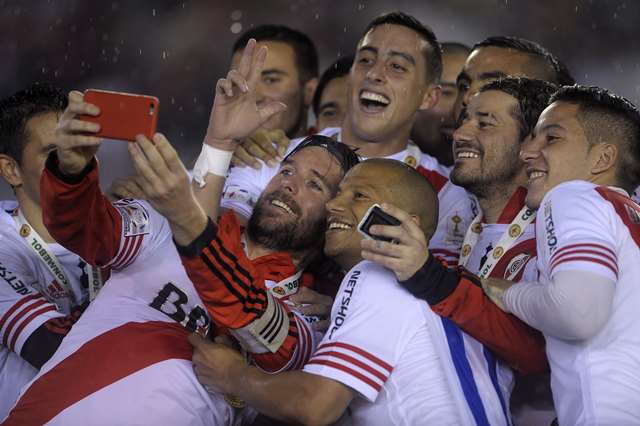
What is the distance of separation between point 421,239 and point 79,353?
3.92 feet

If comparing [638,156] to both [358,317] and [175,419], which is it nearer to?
[358,317]

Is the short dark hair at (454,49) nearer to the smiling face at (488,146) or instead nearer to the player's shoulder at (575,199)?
the smiling face at (488,146)

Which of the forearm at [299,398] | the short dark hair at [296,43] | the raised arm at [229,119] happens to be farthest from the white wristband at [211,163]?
the short dark hair at [296,43]

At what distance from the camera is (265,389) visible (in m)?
2.89

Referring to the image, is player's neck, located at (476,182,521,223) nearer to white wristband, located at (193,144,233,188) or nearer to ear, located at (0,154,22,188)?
white wristband, located at (193,144,233,188)

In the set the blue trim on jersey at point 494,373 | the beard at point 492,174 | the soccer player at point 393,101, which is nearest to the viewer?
the blue trim on jersey at point 494,373

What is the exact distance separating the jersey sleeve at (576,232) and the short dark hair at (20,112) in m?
2.24

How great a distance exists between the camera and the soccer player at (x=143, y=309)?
2.95 metres

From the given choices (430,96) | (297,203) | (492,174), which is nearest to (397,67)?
(430,96)

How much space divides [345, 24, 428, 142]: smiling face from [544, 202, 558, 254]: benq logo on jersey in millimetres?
1743

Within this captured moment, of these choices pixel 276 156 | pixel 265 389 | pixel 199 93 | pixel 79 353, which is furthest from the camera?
pixel 199 93

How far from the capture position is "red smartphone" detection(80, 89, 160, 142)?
2602 millimetres

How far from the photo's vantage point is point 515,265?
3.45m

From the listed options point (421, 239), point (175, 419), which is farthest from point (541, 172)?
point (175, 419)
